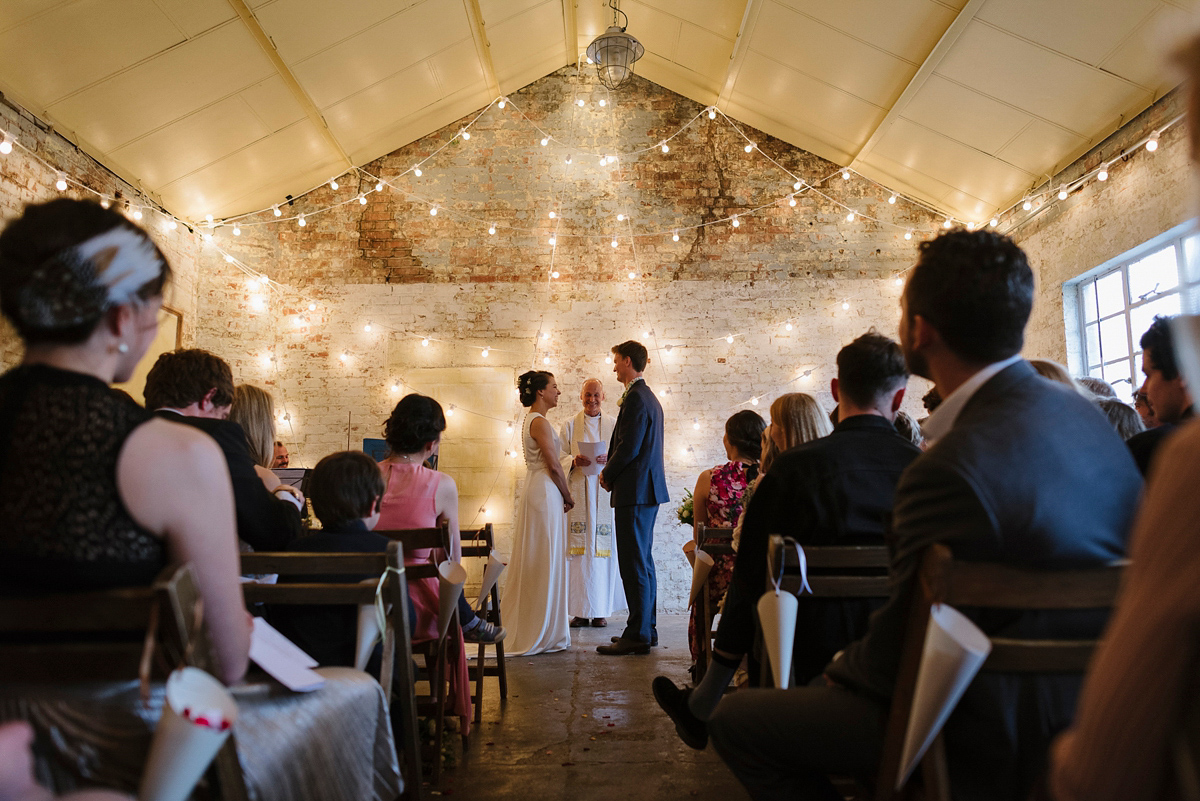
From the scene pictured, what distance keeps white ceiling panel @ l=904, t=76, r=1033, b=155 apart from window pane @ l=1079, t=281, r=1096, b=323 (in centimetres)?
116

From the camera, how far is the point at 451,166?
7.12 m

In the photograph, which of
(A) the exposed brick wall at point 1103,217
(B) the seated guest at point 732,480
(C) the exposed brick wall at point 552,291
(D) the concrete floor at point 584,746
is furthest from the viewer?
(C) the exposed brick wall at point 552,291

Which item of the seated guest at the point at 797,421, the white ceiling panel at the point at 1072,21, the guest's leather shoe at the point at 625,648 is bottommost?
the guest's leather shoe at the point at 625,648

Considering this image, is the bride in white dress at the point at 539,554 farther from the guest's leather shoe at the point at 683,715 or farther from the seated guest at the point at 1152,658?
the seated guest at the point at 1152,658

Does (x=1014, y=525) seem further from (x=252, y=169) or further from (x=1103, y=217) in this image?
(x=252, y=169)

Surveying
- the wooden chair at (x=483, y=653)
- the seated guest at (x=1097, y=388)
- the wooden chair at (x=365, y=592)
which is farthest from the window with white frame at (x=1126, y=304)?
the wooden chair at (x=365, y=592)

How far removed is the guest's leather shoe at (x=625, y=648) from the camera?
455 cm

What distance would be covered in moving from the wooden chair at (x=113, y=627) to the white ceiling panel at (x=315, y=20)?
465cm

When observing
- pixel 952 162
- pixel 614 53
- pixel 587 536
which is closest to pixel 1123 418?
pixel 587 536

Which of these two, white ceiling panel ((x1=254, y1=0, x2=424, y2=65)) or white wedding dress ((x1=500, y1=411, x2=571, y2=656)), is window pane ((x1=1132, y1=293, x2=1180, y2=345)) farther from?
white ceiling panel ((x1=254, y1=0, x2=424, y2=65))

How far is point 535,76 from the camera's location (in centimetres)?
720

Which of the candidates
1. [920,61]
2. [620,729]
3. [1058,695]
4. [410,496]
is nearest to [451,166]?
[920,61]

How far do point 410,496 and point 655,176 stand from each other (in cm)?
489

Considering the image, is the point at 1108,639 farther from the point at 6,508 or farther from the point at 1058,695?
the point at 6,508
